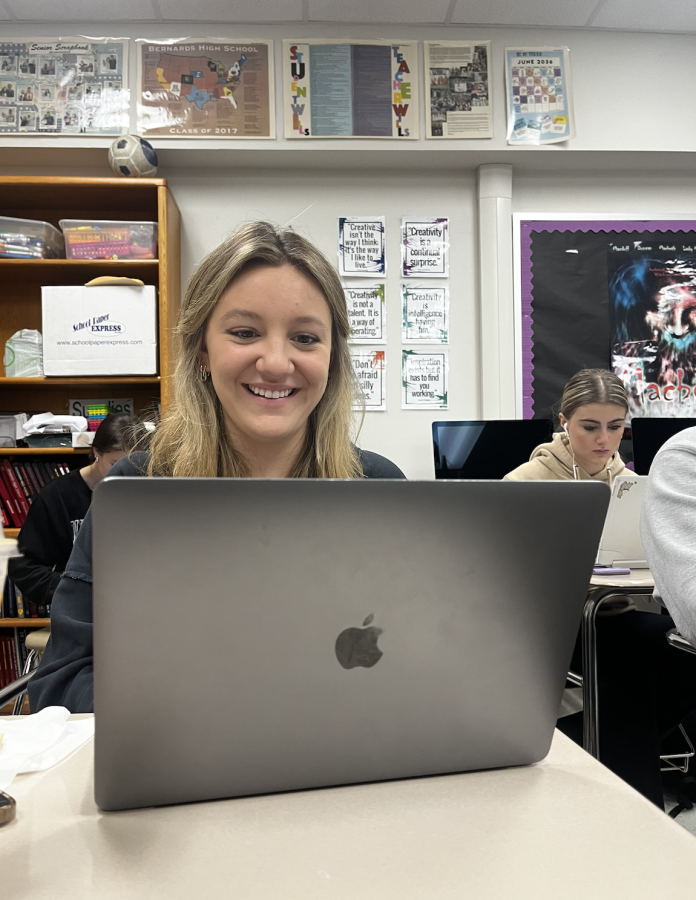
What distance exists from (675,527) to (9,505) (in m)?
2.60

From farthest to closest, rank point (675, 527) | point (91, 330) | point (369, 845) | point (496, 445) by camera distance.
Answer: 1. point (496, 445)
2. point (91, 330)
3. point (675, 527)
4. point (369, 845)

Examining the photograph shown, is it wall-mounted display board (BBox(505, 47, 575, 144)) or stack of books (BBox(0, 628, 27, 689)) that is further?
wall-mounted display board (BBox(505, 47, 575, 144))

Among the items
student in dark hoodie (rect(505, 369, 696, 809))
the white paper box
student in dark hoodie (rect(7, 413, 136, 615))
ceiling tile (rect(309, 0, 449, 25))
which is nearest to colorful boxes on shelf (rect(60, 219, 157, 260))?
the white paper box

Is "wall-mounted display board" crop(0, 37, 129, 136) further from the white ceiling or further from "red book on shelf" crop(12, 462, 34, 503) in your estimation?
"red book on shelf" crop(12, 462, 34, 503)

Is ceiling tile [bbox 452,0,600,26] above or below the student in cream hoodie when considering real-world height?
above

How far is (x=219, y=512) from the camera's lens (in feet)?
1.59

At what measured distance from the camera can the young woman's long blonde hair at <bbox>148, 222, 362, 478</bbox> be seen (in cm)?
112

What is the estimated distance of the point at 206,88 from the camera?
303cm

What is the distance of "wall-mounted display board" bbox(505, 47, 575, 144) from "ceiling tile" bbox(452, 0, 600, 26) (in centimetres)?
11

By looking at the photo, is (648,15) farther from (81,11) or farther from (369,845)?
(369,845)

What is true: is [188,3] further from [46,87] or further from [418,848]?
[418,848]

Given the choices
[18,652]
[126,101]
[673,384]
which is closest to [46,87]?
[126,101]

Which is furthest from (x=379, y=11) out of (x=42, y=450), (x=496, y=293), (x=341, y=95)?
(x=42, y=450)

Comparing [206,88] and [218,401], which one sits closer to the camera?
[218,401]
